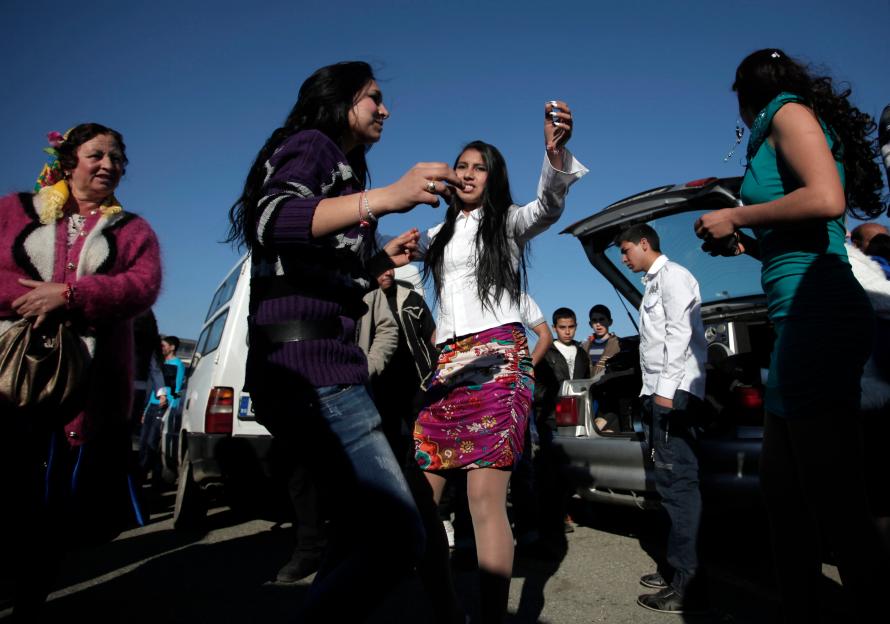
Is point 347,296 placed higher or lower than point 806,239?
lower

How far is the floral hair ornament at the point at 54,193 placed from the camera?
2.40 metres

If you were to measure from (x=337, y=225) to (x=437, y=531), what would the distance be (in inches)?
50.0

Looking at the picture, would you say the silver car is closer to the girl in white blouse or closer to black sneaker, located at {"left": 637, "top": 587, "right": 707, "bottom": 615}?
black sneaker, located at {"left": 637, "top": 587, "right": 707, "bottom": 615}

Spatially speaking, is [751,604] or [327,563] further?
[751,604]

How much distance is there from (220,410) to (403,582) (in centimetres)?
189

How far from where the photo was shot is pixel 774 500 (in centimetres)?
187

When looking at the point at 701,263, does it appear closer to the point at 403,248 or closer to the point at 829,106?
the point at 829,106

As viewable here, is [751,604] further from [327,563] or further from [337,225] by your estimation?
[337,225]

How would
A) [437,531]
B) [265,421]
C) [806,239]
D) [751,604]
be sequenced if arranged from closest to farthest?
1. [265,421]
2. [806,239]
3. [437,531]
4. [751,604]

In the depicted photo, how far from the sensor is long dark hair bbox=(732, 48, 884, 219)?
1936 millimetres

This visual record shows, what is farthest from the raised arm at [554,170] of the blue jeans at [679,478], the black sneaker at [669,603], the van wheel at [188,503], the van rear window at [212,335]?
the van wheel at [188,503]

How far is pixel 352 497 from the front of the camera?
149cm

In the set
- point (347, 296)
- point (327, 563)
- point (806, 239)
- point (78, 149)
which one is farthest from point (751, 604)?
point (78, 149)

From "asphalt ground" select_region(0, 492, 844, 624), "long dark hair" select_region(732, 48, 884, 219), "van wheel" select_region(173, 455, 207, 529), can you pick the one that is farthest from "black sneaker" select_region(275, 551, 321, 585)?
"long dark hair" select_region(732, 48, 884, 219)
